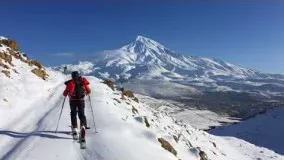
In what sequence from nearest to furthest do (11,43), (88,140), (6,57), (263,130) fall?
(88,140)
(6,57)
(11,43)
(263,130)

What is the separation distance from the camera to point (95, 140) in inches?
750

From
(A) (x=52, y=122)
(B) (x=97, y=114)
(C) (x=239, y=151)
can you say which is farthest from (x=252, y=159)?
(A) (x=52, y=122)

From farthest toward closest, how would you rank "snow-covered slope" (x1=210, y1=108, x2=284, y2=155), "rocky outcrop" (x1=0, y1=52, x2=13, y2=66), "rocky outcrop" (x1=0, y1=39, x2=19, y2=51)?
"snow-covered slope" (x1=210, y1=108, x2=284, y2=155) → "rocky outcrop" (x1=0, y1=39, x2=19, y2=51) → "rocky outcrop" (x1=0, y1=52, x2=13, y2=66)

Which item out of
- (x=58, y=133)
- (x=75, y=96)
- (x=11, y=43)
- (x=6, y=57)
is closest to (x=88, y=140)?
(x=58, y=133)

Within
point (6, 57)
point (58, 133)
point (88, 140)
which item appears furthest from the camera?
point (6, 57)

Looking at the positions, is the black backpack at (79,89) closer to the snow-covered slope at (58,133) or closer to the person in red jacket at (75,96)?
the person in red jacket at (75,96)

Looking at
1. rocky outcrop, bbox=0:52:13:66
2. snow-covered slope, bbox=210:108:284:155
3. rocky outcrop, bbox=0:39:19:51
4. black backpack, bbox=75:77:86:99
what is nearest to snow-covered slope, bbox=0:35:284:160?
black backpack, bbox=75:77:86:99

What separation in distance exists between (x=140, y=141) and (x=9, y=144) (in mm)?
6995

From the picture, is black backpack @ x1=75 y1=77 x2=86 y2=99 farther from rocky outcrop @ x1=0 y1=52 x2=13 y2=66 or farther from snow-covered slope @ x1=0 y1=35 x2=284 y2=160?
rocky outcrop @ x1=0 y1=52 x2=13 y2=66

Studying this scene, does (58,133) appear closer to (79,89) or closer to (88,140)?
(88,140)

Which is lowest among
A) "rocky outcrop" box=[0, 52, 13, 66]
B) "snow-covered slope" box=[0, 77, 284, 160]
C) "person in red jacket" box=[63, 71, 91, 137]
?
"snow-covered slope" box=[0, 77, 284, 160]

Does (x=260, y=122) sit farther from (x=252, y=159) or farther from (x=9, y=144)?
(x=9, y=144)

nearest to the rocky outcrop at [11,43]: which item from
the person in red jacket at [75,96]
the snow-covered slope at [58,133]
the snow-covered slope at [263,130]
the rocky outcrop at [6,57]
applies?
the rocky outcrop at [6,57]

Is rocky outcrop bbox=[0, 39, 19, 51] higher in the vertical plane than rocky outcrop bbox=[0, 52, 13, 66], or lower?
higher
